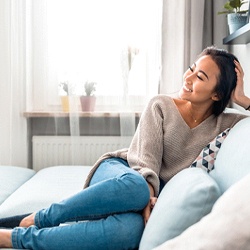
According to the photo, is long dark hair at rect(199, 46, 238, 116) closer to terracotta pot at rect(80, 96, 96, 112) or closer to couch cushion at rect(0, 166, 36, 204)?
couch cushion at rect(0, 166, 36, 204)

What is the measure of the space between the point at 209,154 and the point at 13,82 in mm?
1596

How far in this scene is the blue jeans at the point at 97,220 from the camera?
4.64 ft

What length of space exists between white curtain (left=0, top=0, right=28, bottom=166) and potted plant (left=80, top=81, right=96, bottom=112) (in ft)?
1.26

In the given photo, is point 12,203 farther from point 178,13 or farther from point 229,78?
point 178,13

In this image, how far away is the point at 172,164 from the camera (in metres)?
1.94

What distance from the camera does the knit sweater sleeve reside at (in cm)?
179

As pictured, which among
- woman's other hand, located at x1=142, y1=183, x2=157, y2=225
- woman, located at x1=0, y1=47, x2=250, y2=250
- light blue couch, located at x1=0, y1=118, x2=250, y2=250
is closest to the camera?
light blue couch, located at x1=0, y1=118, x2=250, y2=250

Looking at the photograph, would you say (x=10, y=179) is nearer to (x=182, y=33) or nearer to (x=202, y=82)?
(x=202, y=82)

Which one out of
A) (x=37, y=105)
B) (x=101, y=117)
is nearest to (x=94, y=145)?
(x=101, y=117)

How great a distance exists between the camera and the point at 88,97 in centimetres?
297

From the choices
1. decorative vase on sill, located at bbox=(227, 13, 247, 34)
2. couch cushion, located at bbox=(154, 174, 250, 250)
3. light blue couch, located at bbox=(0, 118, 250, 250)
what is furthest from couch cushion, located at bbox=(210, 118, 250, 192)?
decorative vase on sill, located at bbox=(227, 13, 247, 34)

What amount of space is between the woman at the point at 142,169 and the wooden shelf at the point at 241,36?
205 mm

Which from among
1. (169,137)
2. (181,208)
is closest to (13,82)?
(169,137)

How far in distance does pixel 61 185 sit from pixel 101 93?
0.96m
